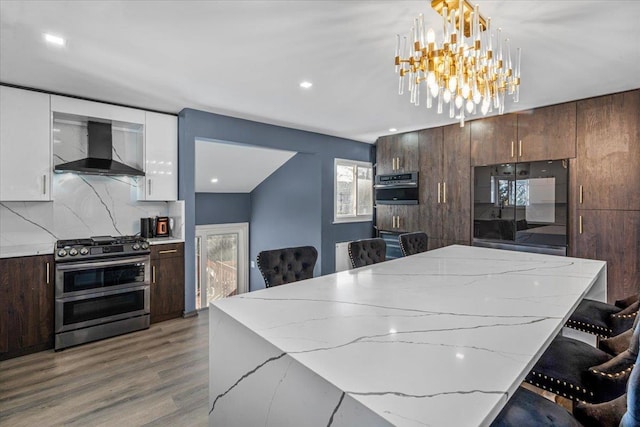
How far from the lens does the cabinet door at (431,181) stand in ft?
15.1

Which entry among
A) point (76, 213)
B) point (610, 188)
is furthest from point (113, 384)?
point (610, 188)

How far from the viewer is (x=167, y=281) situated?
359 centimetres

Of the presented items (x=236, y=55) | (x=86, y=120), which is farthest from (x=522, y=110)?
(x=86, y=120)

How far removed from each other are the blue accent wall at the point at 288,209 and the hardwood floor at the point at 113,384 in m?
2.47

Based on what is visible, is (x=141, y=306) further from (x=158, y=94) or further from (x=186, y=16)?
(x=186, y=16)

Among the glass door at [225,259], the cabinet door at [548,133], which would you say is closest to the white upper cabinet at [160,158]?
the glass door at [225,259]

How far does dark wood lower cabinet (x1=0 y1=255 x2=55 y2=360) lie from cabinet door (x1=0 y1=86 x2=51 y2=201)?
0.68m

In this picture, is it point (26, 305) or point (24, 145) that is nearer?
point (26, 305)

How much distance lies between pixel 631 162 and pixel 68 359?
558 cm

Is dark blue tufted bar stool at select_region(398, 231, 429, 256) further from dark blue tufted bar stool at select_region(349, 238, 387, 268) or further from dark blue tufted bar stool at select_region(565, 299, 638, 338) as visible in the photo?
dark blue tufted bar stool at select_region(565, 299, 638, 338)

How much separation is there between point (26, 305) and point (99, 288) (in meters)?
0.54

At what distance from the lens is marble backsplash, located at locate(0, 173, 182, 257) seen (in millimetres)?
3158

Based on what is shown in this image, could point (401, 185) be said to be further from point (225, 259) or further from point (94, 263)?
point (94, 263)

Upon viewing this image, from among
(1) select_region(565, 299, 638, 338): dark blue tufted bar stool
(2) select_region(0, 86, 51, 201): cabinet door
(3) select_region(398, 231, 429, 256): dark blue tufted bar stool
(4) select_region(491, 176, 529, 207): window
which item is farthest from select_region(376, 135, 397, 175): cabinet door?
(2) select_region(0, 86, 51, 201): cabinet door
